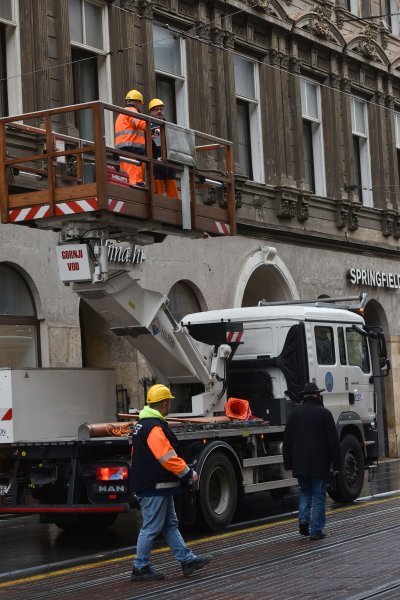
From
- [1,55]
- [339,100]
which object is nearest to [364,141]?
[339,100]

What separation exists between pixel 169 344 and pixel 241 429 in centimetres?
150

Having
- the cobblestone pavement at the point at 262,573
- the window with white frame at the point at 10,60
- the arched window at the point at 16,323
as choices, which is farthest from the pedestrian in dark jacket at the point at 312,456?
the window with white frame at the point at 10,60

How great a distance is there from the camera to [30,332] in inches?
805

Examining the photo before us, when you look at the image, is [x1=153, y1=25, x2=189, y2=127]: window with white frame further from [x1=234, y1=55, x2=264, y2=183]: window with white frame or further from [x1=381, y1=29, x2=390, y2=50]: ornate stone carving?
[x1=381, y1=29, x2=390, y2=50]: ornate stone carving

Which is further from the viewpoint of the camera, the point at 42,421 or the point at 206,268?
the point at 206,268

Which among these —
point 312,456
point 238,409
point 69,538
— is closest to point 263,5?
point 238,409

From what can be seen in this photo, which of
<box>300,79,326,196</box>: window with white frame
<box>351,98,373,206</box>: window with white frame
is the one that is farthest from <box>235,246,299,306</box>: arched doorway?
<box>351,98,373,206</box>: window with white frame

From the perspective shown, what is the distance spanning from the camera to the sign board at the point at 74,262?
50.7 feet

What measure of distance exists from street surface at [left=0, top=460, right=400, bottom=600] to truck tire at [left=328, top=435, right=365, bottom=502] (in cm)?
26

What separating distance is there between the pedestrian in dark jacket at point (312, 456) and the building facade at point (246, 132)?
17.7 feet

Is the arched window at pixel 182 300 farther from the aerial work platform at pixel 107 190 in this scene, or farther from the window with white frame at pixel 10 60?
the aerial work platform at pixel 107 190

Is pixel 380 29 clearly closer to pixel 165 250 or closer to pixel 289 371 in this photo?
pixel 165 250

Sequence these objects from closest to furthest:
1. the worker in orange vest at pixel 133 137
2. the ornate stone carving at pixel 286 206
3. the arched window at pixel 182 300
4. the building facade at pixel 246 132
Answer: the worker in orange vest at pixel 133 137 < the building facade at pixel 246 132 < the arched window at pixel 182 300 < the ornate stone carving at pixel 286 206

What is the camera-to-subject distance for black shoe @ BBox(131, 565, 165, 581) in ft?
37.8
